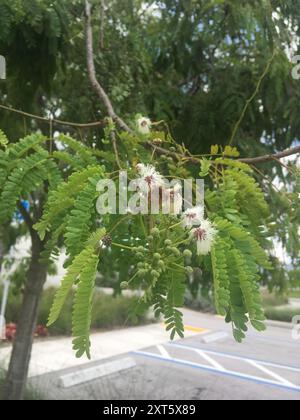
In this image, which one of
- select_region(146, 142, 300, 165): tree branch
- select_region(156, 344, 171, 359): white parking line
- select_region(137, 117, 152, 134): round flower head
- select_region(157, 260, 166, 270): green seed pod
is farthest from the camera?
select_region(156, 344, 171, 359): white parking line

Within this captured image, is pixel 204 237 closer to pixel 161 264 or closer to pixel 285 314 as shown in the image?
pixel 161 264

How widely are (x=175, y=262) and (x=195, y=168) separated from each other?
2.25ft

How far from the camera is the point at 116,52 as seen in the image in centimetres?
295

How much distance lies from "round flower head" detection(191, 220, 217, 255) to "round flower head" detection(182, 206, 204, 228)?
0.01 metres

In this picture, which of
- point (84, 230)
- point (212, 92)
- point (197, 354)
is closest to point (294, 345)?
point (212, 92)

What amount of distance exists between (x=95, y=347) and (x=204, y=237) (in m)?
5.83

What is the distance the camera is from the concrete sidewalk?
5.43 m

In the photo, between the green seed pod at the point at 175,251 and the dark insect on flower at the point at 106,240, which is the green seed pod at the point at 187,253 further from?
the dark insect on flower at the point at 106,240

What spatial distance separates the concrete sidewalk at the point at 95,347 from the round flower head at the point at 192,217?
13.2 feet

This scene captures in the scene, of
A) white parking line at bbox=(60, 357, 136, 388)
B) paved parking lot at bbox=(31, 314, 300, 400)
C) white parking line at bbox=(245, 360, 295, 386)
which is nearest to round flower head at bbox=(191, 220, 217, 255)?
paved parking lot at bbox=(31, 314, 300, 400)

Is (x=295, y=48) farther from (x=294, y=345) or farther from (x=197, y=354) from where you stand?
(x=197, y=354)

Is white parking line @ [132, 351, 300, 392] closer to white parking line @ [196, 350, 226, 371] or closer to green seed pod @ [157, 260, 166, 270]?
white parking line @ [196, 350, 226, 371]

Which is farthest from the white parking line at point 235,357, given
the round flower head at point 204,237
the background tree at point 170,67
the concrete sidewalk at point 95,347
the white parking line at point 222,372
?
the round flower head at point 204,237

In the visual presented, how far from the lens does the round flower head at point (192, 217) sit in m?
0.95
